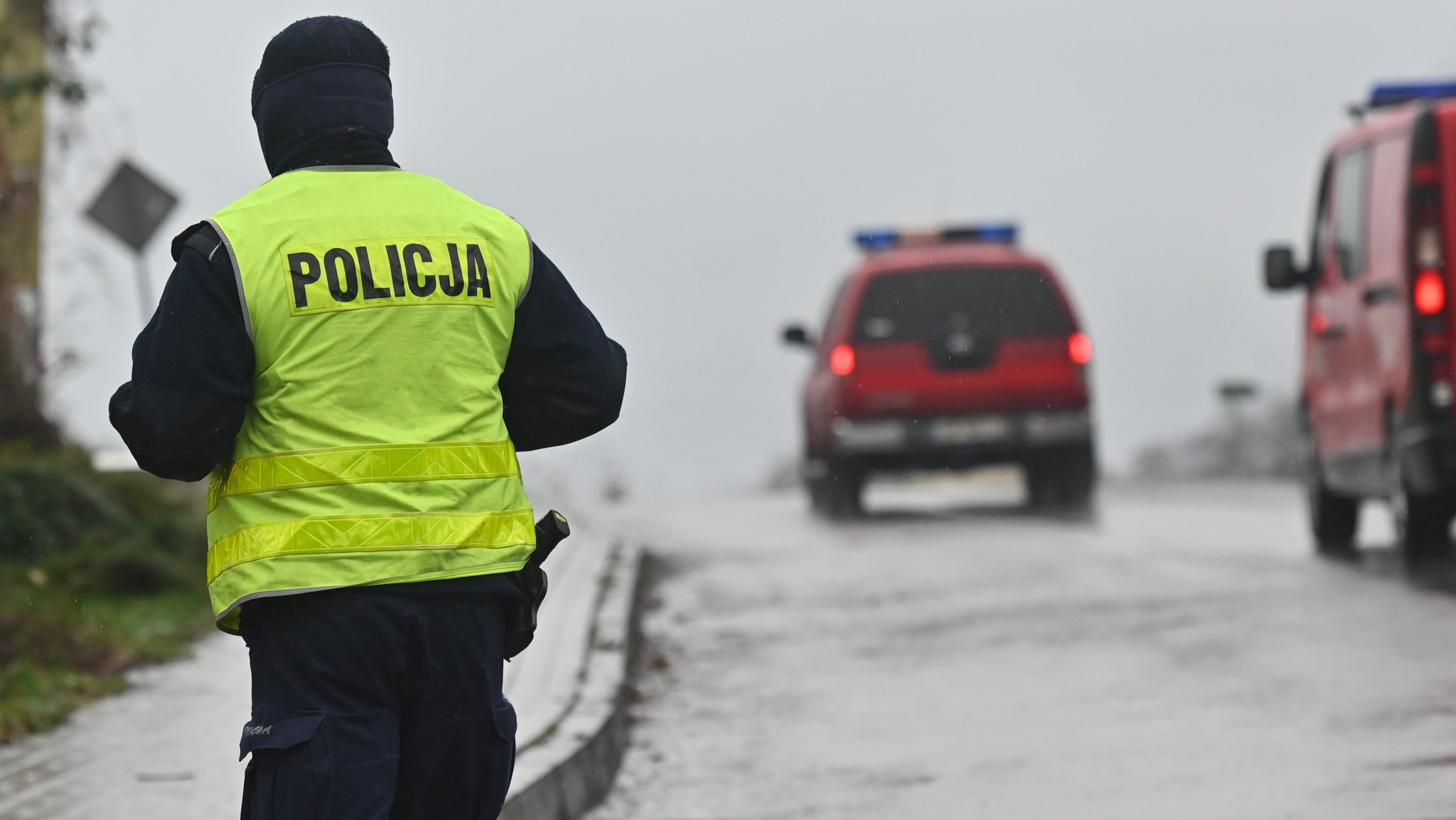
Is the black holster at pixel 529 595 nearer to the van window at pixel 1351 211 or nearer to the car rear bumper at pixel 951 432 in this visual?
the van window at pixel 1351 211

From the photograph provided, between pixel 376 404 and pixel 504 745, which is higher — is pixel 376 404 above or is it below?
above

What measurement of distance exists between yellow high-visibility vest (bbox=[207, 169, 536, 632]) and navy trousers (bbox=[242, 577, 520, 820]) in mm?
47

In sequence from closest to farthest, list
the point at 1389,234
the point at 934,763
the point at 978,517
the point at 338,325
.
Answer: the point at 338,325 < the point at 934,763 < the point at 1389,234 < the point at 978,517

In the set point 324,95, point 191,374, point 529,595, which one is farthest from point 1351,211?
point 191,374

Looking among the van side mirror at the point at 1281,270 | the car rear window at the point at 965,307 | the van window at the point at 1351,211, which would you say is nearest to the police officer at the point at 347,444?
the van window at the point at 1351,211

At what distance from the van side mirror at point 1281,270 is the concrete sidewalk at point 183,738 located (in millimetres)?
4698

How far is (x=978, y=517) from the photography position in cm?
1617

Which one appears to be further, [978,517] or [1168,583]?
[978,517]

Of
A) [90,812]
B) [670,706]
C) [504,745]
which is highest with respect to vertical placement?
[504,745]

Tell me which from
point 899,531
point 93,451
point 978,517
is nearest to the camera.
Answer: point 93,451

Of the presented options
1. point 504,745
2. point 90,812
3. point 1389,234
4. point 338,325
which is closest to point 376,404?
point 338,325

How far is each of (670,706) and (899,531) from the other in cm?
649

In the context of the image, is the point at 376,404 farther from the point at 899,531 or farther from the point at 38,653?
the point at 899,531

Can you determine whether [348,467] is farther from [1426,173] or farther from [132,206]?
[132,206]
